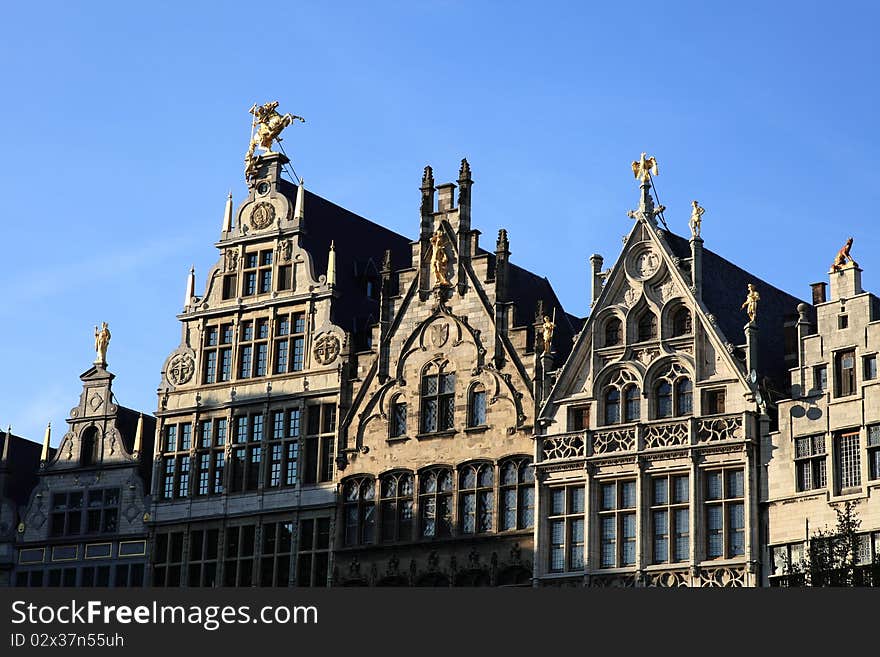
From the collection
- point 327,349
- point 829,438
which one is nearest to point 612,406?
point 829,438

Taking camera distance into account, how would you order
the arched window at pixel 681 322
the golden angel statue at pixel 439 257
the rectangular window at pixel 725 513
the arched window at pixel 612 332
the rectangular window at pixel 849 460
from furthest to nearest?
the golden angel statue at pixel 439 257 < the arched window at pixel 612 332 < the arched window at pixel 681 322 < the rectangular window at pixel 725 513 < the rectangular window at pixel 849 460

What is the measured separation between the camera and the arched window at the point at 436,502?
7006 centimetres

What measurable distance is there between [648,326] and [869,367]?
23.4 feet

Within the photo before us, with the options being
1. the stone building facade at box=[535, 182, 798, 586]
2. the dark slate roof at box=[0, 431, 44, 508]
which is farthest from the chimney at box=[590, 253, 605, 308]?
the dark slate roof at box=[0, 431, 44, 508]

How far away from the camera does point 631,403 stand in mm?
67938

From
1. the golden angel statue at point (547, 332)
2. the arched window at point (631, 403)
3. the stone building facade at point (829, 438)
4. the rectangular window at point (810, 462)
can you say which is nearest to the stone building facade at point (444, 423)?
the golden angel statue at point (547, 332)

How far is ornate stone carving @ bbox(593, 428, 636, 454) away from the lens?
67188 millimetres

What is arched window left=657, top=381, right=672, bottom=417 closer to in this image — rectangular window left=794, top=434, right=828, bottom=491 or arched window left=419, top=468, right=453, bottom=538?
rectangular window left=794, top=434, right=828, bottom=491

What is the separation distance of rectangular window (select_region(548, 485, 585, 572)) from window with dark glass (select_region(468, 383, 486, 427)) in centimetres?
365

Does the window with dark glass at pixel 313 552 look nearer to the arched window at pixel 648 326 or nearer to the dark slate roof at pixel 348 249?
the dark slate roof at pixel 348 249

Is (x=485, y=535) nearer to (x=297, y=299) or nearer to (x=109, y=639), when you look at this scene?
(x=297, y=299)

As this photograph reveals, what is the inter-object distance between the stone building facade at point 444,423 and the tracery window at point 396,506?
0.03 metres

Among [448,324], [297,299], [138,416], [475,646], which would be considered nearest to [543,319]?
[448,324]

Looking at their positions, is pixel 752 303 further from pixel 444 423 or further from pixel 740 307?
pixel 444 423
